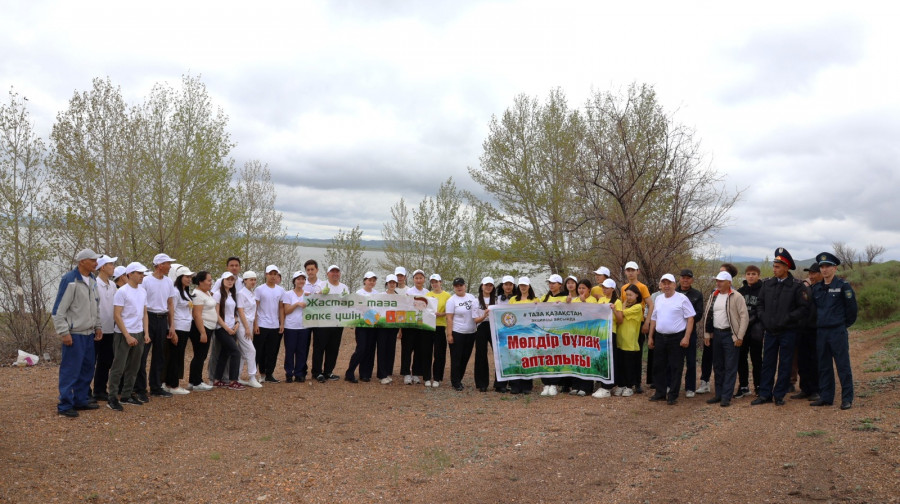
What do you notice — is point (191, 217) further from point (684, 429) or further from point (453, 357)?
point (684, 429)

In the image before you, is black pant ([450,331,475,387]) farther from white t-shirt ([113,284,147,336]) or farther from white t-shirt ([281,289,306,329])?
white t-shirt ([113,284,147,336])

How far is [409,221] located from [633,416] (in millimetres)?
22362

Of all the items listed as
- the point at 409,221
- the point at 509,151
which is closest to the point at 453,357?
the point at 509,151

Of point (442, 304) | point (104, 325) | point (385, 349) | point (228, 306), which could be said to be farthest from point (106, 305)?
point (442, 304)

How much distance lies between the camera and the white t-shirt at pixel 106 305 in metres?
8.21

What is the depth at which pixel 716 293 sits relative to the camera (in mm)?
9719

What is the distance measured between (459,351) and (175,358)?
4471mm

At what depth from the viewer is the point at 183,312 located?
9164 mm

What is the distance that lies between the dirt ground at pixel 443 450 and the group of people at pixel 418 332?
49cm

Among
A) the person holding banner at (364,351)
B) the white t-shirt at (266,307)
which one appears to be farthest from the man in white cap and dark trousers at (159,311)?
the person holding banner at (364,351)

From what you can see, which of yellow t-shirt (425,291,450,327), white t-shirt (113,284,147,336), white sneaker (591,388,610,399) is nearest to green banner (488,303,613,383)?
white sneaker (591,388,610,399)

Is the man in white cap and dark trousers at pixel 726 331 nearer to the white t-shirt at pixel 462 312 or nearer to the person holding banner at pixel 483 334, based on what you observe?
the person holding banner at pixel 483 334

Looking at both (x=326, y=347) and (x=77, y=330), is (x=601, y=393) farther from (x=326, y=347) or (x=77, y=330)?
(x=77, y=330)

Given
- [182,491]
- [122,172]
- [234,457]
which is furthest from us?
[122,172]
